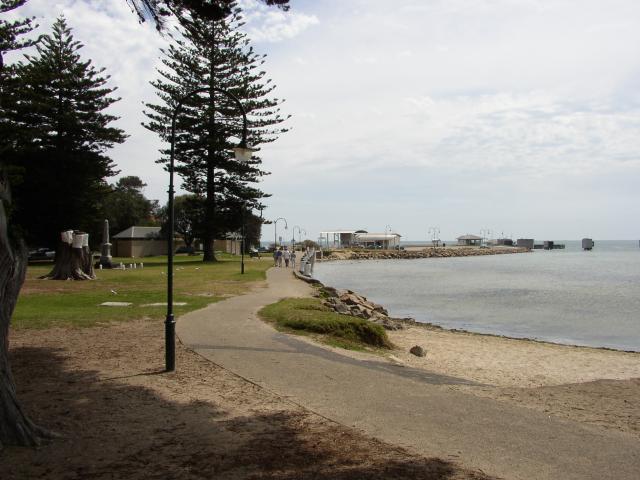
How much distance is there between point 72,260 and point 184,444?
2297 cm

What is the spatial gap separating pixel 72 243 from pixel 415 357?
1849cm

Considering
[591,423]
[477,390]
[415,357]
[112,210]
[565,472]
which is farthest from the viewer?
[112,210]

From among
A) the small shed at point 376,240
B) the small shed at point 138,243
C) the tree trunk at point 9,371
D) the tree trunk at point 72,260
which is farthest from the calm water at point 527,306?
the small shed at point 376,240

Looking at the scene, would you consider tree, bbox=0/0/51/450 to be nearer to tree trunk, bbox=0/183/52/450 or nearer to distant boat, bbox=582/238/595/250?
tree trunk, bbox=0/183/52/450

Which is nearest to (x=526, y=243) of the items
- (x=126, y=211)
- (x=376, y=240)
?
(x=376, y=240)

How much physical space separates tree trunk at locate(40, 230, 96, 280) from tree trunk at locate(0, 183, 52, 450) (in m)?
21.5

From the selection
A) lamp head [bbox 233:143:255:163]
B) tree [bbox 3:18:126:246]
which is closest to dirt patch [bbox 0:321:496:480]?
lamp head [bbox 233:143:255:163]

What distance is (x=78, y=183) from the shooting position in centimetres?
3662

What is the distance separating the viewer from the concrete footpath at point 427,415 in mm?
5184

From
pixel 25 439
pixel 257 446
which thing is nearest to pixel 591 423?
pixel 257 446

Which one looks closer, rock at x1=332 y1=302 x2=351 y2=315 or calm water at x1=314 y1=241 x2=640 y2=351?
rock at x1=332 y1=302 x2=351 y2=315

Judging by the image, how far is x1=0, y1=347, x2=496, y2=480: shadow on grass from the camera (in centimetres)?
476

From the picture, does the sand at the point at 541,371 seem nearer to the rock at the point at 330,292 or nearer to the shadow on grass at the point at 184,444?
the shadow on grass at the point at 184,444

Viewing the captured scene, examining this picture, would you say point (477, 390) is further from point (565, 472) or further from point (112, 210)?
point (112, 210)
